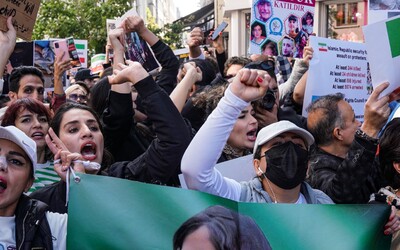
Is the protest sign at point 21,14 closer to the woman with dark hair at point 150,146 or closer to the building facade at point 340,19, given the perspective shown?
the woman with dark hair at point 150,146

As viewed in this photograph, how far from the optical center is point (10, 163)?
8.02 feet

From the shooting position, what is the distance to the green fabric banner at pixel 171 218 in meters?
2.04

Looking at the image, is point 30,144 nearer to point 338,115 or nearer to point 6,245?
point 6,245

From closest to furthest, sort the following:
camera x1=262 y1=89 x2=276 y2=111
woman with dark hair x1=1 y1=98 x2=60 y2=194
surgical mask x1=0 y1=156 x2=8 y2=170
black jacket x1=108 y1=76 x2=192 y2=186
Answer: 1. surgical mask x1=0 y1=156 x2=8 y2=170
2. black jacket x1=108 y1=76 x2=192 y2=186
3. woman with dark hair x1=1 y1=98 x2=60 y2=194
4. camera x1=262 y1=89 x2=276 y2=111

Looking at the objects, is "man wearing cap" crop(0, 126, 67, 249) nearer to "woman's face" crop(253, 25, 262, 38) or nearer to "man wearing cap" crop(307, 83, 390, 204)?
"man wearing cap" crop(307, 83, 390, 204)

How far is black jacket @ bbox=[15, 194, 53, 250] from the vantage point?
2262 millimetres

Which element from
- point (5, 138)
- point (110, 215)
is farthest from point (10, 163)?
point (110, 215)

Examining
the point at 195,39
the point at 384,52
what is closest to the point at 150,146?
the point at 384,52

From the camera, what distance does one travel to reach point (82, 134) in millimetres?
3162

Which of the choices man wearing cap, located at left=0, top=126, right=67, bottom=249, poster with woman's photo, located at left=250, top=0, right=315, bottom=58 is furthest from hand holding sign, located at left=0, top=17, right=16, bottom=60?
poster with woman's photo, located at left=250, top=0, right=315, bottom=58

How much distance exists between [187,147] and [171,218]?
0.76 m

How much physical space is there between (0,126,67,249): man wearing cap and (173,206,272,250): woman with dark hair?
Result: 726 mm

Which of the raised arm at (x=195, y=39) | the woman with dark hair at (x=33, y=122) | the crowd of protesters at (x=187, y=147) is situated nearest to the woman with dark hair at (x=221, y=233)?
the crowd of protesters at (x=187, y=147)

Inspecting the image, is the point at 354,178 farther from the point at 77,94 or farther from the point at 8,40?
the point at 77,94
